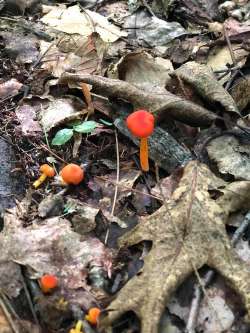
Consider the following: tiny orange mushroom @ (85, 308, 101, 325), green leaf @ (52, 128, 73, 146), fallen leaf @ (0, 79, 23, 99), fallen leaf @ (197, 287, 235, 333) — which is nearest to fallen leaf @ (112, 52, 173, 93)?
green leaf @ (52, 128, 73, 146)

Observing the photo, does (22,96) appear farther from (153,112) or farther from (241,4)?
(241,4)

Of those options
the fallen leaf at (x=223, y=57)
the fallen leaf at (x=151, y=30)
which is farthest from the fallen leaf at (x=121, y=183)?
the fallen leaf at (x=151, y=30)

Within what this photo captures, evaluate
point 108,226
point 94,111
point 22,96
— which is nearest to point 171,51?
point 94,111

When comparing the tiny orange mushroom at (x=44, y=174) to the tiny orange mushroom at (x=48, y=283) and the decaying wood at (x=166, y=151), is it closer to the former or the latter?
the decaying wood at (x=166, y=151)

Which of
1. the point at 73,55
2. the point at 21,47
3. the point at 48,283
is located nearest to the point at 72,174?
the point at 48,283

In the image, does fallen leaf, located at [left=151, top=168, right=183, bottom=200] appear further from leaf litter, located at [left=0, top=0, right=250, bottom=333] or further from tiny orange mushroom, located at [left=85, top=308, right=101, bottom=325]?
tiny orange mushroom, located at [left=85, top=308, right=101, bottom=325]

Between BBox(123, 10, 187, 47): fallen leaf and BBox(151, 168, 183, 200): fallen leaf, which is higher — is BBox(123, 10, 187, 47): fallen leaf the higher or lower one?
the higher one
